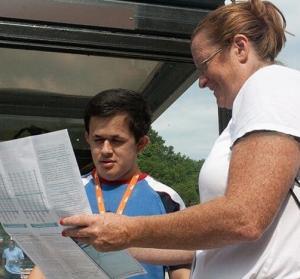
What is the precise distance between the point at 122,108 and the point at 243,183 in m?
1.28

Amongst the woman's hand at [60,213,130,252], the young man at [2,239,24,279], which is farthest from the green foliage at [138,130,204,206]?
the young man at [2,239,24,279]

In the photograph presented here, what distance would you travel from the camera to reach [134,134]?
9.36 feet

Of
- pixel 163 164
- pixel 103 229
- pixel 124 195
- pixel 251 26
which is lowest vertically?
pixel 103 229

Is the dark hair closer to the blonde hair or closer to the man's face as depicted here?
the man's face

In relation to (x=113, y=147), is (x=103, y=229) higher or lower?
lower

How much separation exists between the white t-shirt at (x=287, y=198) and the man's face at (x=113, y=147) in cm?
91

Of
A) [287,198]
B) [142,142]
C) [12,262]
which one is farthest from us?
[12,262]

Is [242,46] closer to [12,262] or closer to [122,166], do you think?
[122,166]

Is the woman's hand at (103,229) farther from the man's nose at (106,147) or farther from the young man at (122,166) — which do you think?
the man's nose at (106,147)

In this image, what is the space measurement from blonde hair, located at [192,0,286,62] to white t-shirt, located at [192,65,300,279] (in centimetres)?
14

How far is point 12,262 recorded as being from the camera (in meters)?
3.76

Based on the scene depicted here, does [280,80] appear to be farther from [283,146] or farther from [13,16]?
[13,16]

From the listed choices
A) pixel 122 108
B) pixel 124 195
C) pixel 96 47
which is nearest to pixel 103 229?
pixel 124 195

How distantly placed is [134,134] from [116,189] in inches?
10.8
